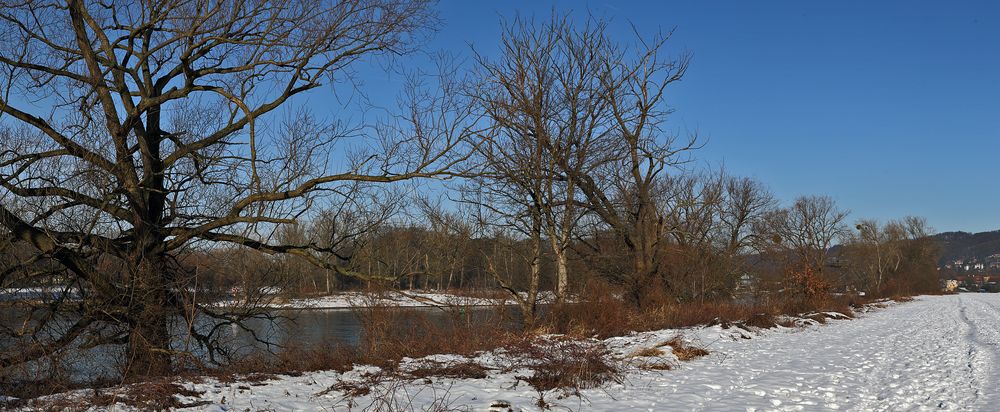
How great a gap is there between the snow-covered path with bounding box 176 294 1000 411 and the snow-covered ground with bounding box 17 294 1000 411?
0.01 meters

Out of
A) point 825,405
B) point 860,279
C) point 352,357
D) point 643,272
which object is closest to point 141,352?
point 352,357

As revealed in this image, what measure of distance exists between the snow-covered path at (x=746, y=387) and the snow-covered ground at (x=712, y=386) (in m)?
0.01

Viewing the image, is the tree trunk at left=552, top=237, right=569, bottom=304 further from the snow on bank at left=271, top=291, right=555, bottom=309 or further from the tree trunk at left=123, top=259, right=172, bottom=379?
the tree trunk at left=123, top=259, right=172, bottom=379

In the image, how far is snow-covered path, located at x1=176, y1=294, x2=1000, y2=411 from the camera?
24.3ft

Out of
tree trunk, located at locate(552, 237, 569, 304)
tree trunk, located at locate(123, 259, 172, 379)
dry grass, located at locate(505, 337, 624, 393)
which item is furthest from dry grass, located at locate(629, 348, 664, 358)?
tree trunk, located at locate(123, 259, 172, 379)

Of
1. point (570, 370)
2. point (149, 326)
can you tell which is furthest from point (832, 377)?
point (149, 326)

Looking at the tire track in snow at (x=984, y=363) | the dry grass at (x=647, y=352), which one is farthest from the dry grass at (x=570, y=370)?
the tire track in snow at (x=984, y=363)

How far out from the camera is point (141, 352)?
30.7 ft

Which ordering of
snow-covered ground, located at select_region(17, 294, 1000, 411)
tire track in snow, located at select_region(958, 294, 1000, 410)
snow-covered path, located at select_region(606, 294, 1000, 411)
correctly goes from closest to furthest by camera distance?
snow-covered ground, located at select_region(17, 294, 1000, 411) → snow-covered path, located at select_region(606, 294, 1000, 411) → tire track in snow, located at select_region(958, 294, 1000, 410)

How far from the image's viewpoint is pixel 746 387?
8.68 meters

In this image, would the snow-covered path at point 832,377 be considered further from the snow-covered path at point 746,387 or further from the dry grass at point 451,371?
the dry grass at point 451,371

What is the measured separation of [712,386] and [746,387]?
414 mm

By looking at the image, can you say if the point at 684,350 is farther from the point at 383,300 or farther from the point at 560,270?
the point at 383,300

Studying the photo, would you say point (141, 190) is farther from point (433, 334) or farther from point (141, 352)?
point (433, 334)
